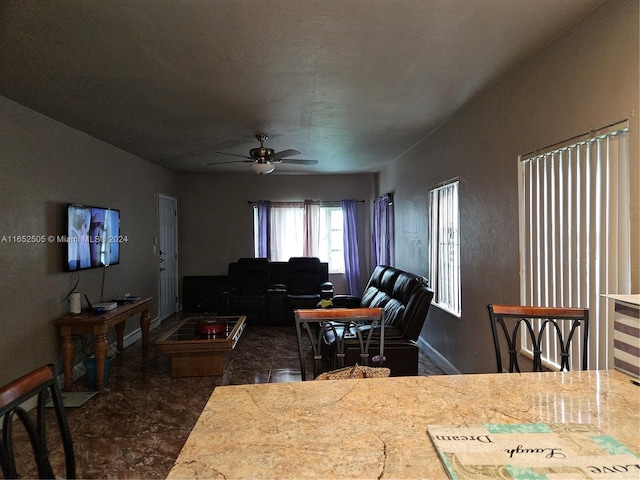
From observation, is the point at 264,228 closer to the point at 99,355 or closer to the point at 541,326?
the point at 99,355

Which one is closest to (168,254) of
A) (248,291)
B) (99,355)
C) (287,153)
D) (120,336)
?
(248,291)

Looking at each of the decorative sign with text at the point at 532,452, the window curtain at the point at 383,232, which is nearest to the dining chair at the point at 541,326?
the decorative sign with text at the point at 532,452

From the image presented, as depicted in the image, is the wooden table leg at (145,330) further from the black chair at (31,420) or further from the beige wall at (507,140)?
the black chair at (31,420)

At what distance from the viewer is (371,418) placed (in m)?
1.00

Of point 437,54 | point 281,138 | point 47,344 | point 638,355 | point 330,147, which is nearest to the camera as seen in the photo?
point 638,355

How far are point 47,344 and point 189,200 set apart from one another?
415cm

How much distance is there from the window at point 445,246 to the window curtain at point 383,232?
69.9 inches

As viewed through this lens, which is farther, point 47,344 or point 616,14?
point 47,344

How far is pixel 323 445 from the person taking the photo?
877 mm

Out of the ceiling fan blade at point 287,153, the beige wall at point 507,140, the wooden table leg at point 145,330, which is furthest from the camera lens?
the wooden table leg at point 145,330

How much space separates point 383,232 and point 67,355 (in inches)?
184

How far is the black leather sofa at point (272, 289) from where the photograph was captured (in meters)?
6.11

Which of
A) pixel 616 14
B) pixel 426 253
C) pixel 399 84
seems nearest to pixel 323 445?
pixel 616 14

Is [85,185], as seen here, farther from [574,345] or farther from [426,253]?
[574,345]
